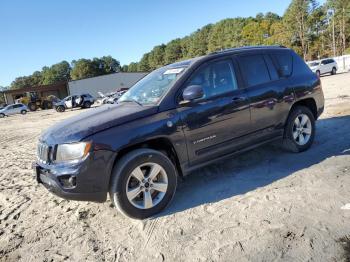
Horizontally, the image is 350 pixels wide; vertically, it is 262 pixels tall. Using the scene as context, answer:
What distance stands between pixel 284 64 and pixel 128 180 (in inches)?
137

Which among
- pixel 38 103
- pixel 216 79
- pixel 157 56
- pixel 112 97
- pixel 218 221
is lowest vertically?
pixel 218 221

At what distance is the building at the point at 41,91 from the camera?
203ft

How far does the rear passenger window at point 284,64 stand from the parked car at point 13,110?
40.5 meters

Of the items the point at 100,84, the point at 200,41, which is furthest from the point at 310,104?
the point at 200,41

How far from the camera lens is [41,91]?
6431cm

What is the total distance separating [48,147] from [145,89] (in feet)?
5.45

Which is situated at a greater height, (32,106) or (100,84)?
(100,84)

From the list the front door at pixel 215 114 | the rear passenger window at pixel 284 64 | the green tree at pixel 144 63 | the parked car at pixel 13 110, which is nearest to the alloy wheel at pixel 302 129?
the rear passenger window at pixel 284 64

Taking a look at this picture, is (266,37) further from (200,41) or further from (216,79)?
(216,79)

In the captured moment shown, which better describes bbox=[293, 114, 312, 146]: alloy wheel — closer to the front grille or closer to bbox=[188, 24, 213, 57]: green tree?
the front grille

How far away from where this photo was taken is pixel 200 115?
439 centimetres

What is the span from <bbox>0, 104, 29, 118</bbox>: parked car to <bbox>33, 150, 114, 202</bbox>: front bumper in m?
40.9

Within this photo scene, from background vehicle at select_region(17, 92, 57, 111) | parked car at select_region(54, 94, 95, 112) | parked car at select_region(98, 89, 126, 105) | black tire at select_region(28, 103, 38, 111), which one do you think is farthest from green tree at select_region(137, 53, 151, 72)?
parked car at select_region(54, 94, 95, 112)

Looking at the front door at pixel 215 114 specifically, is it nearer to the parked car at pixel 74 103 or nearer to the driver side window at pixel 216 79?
the driver side window at pixel 216 79
